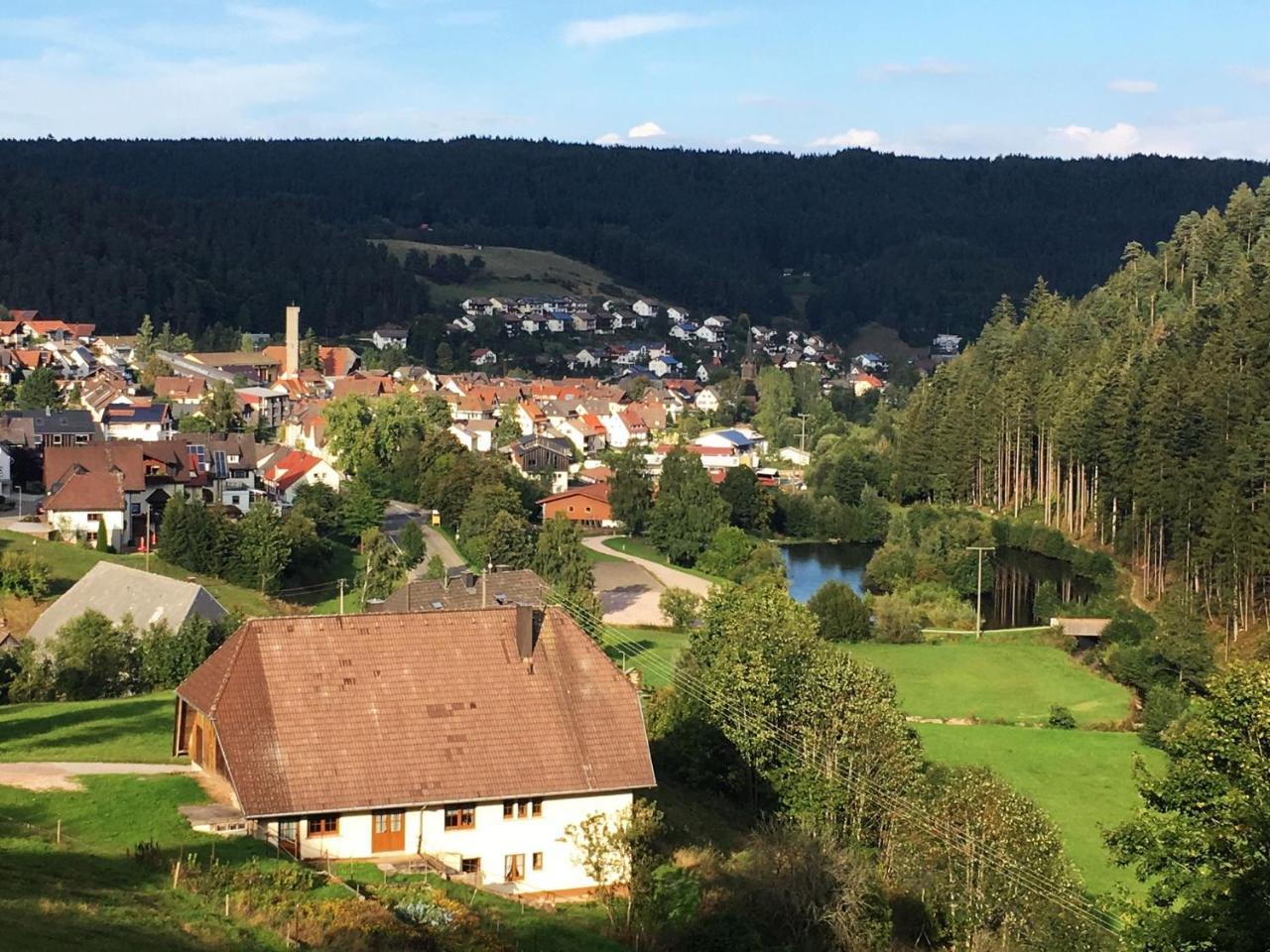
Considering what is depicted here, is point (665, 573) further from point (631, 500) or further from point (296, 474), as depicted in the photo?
point (296, 474)

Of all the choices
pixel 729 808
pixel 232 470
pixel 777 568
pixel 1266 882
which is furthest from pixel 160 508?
pixel 1266 882

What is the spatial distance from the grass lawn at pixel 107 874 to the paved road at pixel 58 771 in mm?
431

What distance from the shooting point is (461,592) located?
42.9 meters

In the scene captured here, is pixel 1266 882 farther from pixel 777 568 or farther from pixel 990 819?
pixel 777 568

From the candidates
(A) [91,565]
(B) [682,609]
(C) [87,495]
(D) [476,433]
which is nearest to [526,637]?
(A) [91,565]

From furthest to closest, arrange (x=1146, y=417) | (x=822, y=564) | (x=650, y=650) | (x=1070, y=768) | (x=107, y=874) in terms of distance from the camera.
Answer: (x=822, y=564) < (x=1146, y=417) < (x=650, y=650) < (x=1070, y=768) < (x=107, y=874)

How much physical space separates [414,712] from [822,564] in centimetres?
5099

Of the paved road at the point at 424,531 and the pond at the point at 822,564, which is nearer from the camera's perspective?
the paved road at the point at 424,531

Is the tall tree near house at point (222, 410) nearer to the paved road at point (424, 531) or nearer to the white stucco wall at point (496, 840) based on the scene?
the paved road at point (424, 531)

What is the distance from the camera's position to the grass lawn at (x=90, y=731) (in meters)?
26.6

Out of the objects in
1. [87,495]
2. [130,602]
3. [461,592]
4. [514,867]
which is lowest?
[514,867]

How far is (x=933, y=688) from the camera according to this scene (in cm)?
4831

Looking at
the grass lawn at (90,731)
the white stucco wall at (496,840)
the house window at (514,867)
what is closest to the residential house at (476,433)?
the grass lawn at (90,731)

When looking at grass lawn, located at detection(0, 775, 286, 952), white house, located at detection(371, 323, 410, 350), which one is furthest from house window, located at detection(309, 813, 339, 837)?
white house, located at detection(371, 323, 410, 350)
